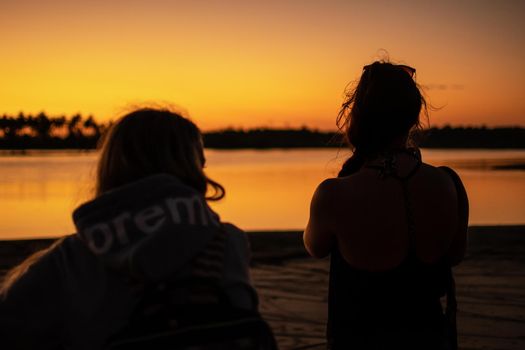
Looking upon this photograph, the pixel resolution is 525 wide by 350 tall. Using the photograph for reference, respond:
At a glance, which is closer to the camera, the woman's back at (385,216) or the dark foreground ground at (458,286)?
the woman's back at (385,216)

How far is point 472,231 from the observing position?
9.73m

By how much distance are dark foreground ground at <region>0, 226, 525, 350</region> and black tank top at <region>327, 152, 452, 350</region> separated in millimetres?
2533

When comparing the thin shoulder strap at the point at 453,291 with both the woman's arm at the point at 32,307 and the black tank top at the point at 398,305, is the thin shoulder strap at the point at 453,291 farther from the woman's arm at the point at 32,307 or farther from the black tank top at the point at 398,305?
the woman's arm at the point at 32,307

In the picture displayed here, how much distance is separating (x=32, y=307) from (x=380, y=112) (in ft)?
3.99

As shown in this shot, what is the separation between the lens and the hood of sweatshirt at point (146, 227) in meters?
1.57

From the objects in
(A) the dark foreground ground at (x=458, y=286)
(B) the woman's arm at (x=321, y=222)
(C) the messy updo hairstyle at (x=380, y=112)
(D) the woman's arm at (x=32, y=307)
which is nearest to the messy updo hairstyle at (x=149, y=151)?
(D) the woman's arm at (x=32, y=307)

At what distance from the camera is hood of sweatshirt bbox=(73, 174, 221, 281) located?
5.16ft

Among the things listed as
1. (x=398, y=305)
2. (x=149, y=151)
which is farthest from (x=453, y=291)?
(x=149, y=151)

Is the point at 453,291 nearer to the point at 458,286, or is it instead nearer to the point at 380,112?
the point at 380,112

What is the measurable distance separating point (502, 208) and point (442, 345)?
22242 mm

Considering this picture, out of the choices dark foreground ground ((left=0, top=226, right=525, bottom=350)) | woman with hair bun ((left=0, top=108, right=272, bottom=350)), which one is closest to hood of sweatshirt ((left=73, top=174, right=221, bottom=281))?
woman with hair bun ((left=0, top=108, right=272, bottom=350))

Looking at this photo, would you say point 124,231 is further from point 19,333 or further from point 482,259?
point 482,259

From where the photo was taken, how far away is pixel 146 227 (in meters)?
1.60

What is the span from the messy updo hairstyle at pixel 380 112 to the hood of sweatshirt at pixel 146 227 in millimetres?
774
